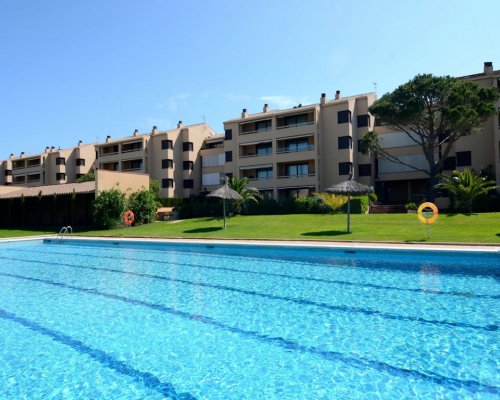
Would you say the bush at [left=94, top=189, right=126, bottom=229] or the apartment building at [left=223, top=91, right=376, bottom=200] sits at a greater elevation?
the apartment building at [left=223, top=91, right=376, bottom=200]

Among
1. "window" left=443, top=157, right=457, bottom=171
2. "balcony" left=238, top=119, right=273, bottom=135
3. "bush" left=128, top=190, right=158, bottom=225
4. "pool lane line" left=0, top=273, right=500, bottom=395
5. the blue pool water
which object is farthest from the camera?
"balcony" left=238, top=119, right=273, bottom=135

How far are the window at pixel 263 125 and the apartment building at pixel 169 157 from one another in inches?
455

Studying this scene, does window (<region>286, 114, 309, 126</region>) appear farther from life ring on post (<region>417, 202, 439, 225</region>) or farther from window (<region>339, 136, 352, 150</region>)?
life ring on post (<region>417, 202, 439, 225</region>)

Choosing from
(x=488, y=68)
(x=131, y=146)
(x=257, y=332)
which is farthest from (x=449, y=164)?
(x=131, y=146)

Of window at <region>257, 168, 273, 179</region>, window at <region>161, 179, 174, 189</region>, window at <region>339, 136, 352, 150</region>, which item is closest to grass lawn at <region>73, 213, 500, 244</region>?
window at <region>339, 136, 352, 150</region>

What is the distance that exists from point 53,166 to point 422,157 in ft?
187

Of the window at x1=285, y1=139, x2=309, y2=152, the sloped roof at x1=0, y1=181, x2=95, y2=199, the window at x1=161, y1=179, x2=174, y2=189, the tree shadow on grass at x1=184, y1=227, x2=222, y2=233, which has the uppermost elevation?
the window at x1=285, y1=139, x2=309, y2=152

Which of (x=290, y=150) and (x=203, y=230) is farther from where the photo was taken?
(x=290, y=150)

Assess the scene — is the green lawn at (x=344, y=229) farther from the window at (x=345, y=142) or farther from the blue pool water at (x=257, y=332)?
the window at (x=345, y=142)

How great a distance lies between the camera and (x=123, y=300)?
29.5ft

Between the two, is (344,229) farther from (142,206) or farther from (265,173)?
(265,173)

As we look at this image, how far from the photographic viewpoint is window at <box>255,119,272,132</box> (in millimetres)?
43844

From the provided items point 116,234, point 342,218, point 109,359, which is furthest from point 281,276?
point 116,234

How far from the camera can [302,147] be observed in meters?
41.7
